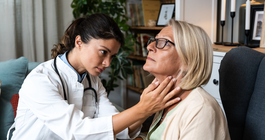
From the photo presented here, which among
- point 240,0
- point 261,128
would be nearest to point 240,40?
point 240,0

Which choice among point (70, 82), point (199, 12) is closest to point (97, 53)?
point (70, 82)

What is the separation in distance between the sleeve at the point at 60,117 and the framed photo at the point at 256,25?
142cm

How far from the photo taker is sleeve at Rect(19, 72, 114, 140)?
108 centimetres

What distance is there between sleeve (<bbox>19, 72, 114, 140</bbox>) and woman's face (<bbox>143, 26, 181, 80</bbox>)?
32cm

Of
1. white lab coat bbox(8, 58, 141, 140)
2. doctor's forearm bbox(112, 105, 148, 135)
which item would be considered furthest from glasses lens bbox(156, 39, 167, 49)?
white lab coat bbox(8, 58, 141, 140)

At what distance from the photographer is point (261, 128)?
1077 millimetres

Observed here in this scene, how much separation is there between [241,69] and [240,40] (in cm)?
101

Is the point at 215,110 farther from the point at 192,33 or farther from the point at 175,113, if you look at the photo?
the point at 192,33

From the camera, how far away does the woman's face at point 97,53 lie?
1.27 meters

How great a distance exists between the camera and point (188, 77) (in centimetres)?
101

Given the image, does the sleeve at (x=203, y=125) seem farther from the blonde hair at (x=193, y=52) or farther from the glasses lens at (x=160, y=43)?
the glasses lens at (x=160, y=43)

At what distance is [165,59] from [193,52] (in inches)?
4.9

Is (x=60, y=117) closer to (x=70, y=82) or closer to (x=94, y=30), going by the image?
(x=70, y=82)

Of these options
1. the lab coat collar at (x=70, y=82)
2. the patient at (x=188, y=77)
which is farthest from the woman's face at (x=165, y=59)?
the lab coat collar at (x=70, y=82)
